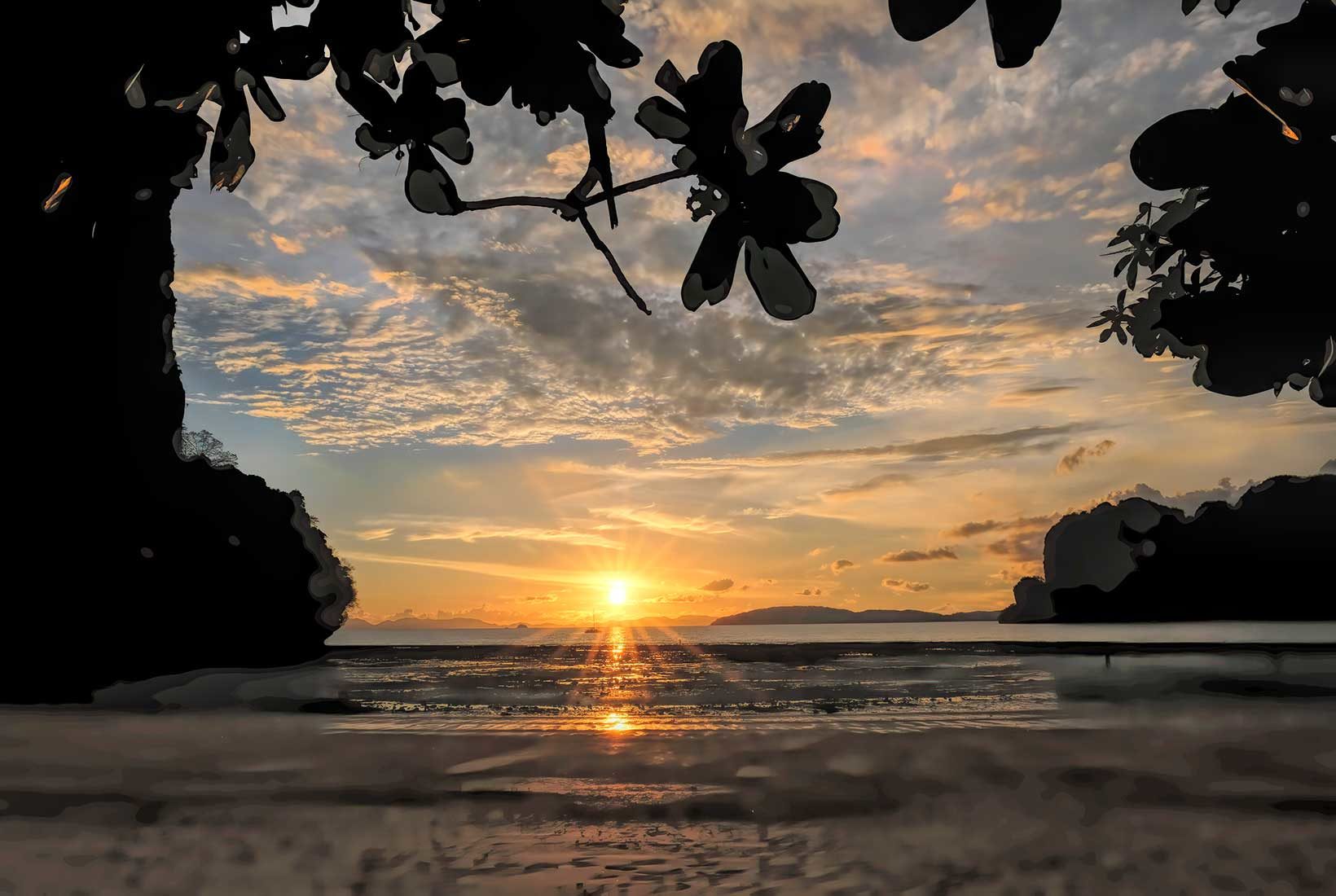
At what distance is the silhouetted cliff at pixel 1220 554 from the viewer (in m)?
41.5

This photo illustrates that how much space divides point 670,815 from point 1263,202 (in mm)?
4580

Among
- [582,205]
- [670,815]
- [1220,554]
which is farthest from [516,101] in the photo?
[1220,554]

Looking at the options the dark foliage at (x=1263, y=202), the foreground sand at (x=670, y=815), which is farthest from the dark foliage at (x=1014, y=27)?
the foreground sand at (x=670, y=815)

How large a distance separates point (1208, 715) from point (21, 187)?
1299cm

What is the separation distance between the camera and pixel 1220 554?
4366 centimetres

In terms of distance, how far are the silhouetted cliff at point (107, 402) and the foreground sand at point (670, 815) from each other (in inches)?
56.0

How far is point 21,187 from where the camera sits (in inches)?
168

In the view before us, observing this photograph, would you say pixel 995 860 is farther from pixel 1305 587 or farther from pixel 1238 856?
pixel 1305 587

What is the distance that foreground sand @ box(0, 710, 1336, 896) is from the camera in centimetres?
405

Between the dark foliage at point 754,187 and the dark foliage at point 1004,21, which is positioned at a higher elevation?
the dark foliage at point 1004,21

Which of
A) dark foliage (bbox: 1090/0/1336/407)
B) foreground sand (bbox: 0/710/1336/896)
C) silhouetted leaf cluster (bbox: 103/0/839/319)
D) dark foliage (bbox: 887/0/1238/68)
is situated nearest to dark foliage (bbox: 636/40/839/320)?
silhouetted leaf cluster (bbox: 103/0/839/319)

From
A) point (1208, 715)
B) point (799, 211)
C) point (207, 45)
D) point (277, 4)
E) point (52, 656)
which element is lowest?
point (1208, 715)

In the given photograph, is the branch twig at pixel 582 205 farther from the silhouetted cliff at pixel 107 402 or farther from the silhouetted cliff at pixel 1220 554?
the silhouetted cliff at pixel 1220 554

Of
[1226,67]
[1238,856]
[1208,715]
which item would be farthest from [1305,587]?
[1226,67]
